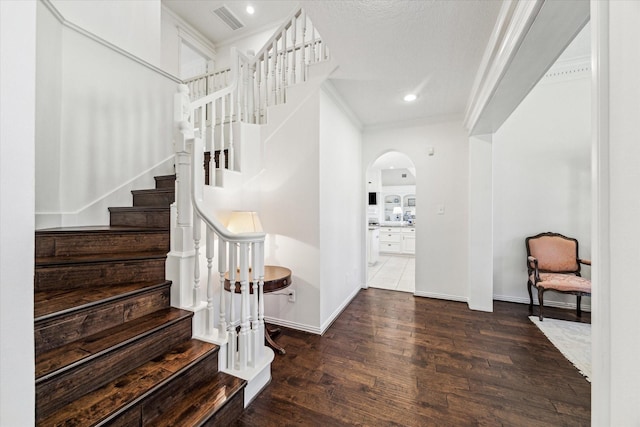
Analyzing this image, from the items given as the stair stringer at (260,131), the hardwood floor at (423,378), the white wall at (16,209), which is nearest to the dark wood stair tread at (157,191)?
the stair stringer at (260,131)

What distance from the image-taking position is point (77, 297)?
1.32 metres

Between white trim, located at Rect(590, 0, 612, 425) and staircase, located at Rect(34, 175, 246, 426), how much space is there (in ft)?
5.01

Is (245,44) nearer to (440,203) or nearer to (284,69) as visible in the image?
(284,69)

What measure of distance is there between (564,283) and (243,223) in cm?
351

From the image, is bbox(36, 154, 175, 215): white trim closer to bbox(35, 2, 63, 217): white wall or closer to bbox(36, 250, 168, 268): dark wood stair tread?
bbox(35, 2, 63, 217): white wall

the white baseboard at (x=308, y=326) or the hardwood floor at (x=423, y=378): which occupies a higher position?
the white baseboard at (x=308, y=326)

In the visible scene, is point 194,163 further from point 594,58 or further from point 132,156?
point 594,58

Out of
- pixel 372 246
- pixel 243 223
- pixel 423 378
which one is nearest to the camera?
pixel 423 378

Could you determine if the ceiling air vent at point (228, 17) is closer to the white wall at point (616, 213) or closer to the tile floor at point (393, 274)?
the white wall at point (616, 213)

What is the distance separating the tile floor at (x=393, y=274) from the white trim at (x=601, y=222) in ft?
11.1

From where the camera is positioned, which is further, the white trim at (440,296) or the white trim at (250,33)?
Result: the white trim at (250,33)

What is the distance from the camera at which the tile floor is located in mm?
4164

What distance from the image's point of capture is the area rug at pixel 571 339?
2.02 meters

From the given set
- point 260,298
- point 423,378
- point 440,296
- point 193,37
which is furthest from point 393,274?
point 193,37
